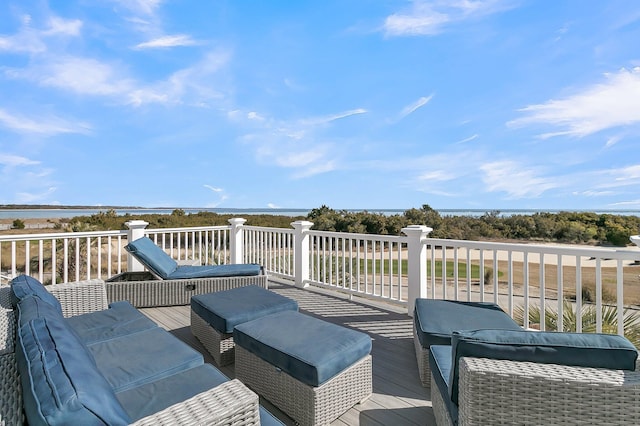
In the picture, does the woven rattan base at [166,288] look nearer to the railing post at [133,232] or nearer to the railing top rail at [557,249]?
the railing post at [133,232]

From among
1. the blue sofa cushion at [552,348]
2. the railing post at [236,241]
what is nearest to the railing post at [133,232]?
the railing post at [236,241]

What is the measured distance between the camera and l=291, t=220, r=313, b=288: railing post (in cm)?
527

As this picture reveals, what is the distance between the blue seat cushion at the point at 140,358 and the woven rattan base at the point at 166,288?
85.0 inches

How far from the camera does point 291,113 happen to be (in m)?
10.9

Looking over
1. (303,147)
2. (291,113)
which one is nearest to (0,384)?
(291,113)

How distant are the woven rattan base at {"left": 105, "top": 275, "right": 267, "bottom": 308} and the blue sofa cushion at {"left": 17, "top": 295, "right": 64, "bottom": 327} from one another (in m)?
2.60

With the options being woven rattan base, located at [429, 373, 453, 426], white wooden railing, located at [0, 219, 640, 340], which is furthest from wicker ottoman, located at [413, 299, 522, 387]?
white wooden railing, located at [0, 219, 640, 340]

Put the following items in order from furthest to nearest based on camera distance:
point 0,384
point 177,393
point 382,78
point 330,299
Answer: point 382,78, point 330,299, point 177,393, point 0,384

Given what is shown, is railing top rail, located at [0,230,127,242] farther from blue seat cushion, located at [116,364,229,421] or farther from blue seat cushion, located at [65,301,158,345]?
blue seat cushion, located at [116,364,229,421]

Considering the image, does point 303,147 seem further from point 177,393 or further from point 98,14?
point 177,393

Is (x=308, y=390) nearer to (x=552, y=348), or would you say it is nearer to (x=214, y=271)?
(x=552, y=348)

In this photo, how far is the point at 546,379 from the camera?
3.69 feet

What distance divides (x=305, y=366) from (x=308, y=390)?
15 cm

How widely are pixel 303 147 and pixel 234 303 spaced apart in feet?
33.0
